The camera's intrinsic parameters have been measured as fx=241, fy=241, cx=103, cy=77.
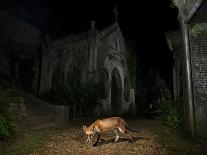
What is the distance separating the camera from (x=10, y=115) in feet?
32.6

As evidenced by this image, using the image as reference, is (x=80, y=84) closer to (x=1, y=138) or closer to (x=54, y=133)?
(x=54, y=133)

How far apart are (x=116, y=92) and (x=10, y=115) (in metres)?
18.1

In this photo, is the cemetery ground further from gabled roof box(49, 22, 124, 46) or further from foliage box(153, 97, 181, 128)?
gabled roof box(49, 22, 124, 46)

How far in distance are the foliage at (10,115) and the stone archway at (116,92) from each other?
16.3 meters

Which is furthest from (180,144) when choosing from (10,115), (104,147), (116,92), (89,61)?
(116,92)

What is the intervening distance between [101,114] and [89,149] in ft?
46.0

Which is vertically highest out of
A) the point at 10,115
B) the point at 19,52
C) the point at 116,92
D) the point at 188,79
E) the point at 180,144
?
the point at 19,52

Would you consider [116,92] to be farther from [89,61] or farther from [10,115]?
[10,115]

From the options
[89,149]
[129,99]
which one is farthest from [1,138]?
[129,99]

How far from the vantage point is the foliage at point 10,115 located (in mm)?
8953

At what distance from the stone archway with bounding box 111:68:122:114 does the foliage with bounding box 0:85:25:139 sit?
1628 cm

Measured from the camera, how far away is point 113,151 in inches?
295

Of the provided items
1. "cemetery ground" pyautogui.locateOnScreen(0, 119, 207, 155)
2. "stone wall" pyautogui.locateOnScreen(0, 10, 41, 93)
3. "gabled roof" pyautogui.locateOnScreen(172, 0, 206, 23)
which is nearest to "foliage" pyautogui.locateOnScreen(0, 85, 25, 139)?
"cemetery ground" pyautogui.locateOnScreen(0, 119, 207, 155)

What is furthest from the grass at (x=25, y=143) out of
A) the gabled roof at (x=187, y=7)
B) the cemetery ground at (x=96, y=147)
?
the gabled roof at (x=187, y=7)
